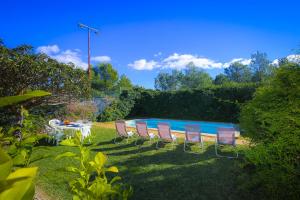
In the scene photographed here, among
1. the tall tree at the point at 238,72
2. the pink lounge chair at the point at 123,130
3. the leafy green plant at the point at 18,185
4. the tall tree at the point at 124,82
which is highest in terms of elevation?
the tall tree at the point at 238,72

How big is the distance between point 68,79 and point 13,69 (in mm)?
2664

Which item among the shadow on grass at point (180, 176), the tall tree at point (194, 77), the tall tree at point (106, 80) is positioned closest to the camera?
the shadow on grass at point (180, 176)

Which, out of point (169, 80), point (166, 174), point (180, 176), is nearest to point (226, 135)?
point (180, 176)

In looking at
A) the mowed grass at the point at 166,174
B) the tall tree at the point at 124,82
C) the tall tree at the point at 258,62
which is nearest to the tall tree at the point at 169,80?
the tall tree at the point at 124,82

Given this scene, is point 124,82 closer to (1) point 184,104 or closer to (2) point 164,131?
(1) point 184,104

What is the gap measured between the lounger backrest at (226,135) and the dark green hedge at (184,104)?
31.8 ft

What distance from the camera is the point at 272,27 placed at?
25.7 metres

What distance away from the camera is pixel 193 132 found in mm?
9211

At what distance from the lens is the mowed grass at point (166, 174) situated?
207 inches

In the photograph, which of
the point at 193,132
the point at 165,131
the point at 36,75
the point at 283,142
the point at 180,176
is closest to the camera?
the point at 283,142

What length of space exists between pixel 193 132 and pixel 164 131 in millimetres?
1192

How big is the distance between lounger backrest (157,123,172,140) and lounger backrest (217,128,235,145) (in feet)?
6.63

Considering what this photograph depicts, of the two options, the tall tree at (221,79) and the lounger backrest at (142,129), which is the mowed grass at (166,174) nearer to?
the lounger backrest at (142,129)

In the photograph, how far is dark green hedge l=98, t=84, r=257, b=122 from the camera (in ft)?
63.8
